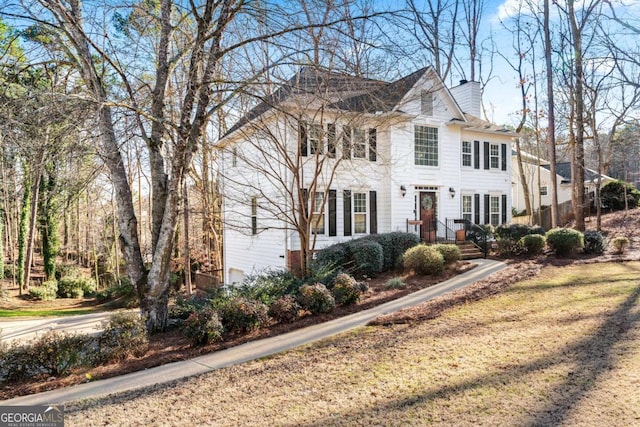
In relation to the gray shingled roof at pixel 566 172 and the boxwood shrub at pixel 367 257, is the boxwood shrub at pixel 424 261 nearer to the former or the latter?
the boxwood shrub at pixel 367 257

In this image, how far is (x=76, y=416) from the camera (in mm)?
4203

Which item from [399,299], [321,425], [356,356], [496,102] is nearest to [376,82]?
[399,299]

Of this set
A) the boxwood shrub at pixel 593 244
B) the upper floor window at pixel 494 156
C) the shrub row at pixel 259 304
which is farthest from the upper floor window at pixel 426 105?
the shrub row at pixel 259 304

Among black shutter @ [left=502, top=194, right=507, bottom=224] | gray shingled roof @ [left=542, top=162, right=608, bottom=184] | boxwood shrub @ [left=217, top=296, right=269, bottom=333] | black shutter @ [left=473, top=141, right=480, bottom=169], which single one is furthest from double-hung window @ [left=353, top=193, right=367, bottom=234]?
gray shingled roof @ [left=542, top=162, right=608, bottom=184]

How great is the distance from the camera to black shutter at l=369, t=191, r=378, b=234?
16219mm

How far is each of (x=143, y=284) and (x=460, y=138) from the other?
15323mm

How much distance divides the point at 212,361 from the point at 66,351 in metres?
2.07

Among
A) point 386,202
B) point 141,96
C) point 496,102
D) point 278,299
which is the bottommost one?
point 278,299

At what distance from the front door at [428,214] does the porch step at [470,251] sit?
1.74 metres

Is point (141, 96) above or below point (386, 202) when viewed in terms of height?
above

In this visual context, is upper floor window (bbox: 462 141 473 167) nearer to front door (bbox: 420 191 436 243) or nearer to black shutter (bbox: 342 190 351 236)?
front door (bbox: 420 191 436 243)

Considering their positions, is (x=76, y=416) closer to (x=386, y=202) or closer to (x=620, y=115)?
(x=386, y=202)

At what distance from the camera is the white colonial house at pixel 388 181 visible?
13.8 meters

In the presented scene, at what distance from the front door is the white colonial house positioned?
4cm
